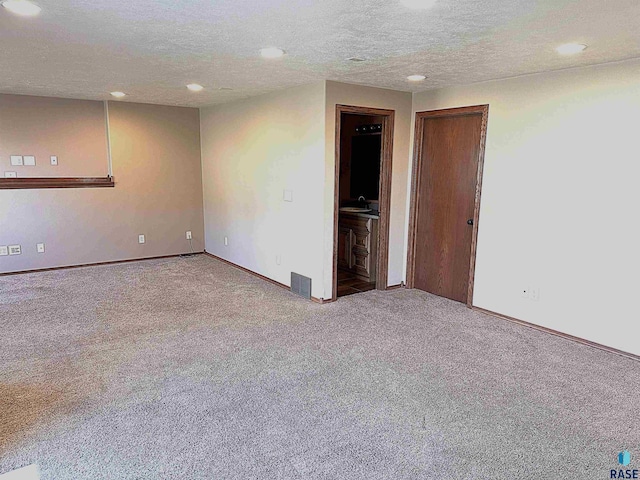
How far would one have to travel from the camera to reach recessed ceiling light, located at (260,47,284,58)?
9.80ft

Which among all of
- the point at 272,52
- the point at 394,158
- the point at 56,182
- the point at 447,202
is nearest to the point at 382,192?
the point at 394,158

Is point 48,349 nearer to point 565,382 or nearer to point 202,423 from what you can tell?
point 202,423

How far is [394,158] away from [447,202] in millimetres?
760

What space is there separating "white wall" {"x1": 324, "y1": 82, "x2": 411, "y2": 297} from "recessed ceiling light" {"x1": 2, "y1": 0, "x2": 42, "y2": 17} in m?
2.50

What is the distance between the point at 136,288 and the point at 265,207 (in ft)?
5.80

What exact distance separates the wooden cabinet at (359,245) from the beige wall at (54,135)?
343 cm

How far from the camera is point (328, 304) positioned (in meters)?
4.53

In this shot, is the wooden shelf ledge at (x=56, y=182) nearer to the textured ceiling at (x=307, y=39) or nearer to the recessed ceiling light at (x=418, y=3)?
the textured ceiling at (x=307, y=39)

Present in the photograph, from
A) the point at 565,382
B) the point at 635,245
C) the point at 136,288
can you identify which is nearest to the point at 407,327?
the point at 565,382

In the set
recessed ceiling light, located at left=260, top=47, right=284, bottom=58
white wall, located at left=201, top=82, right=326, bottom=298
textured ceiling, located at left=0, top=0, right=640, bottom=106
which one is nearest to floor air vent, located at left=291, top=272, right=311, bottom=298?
white wall, located at left=201, top=82, right=326, bottom=298

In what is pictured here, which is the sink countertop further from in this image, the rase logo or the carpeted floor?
the rase logo

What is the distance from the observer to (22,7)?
7.15 feet

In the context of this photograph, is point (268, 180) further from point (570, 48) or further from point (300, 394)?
point (570, 48)

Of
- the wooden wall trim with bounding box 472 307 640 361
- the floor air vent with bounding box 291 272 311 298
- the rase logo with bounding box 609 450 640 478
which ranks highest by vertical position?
the floor air vent with bounding box 291 272 311 298
